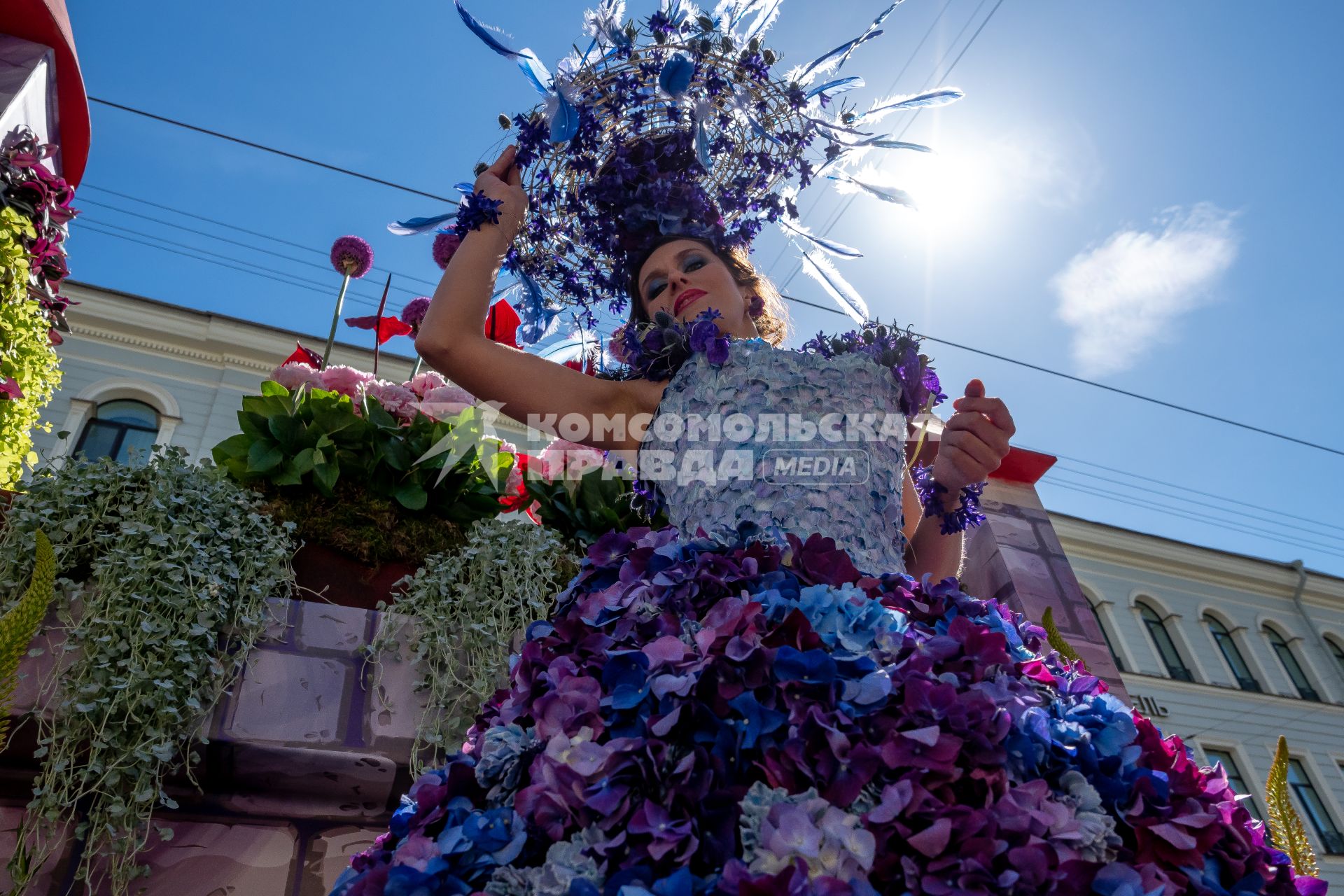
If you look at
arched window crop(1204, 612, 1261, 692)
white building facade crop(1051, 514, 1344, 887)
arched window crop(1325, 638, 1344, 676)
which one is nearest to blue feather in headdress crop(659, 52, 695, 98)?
white building facade crop(1051, 514, 1344, 887)

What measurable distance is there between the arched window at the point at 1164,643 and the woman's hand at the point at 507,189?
712 inches

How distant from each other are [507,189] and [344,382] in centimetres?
111

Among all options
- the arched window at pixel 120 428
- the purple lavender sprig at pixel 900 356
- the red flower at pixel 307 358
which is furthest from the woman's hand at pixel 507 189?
the arched window at pixel 120 428

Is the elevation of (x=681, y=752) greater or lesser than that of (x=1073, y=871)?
greater

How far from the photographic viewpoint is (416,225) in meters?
2.27

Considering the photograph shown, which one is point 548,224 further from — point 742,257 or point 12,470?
point 12,470

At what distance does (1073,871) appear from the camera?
2.70ft

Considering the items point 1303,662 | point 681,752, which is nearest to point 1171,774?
point 681,752

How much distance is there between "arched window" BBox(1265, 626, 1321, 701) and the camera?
1705cm

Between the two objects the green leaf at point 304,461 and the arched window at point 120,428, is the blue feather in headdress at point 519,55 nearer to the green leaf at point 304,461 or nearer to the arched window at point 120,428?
the green leaf at point 304,461

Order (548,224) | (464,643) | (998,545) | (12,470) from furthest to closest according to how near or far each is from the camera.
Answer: (998,545) < (548,224) < (12,470) < (464,643)

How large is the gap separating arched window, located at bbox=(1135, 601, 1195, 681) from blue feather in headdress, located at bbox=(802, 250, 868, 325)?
1720cm

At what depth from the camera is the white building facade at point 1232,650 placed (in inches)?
619

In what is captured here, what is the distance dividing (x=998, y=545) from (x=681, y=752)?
2.70 meters
